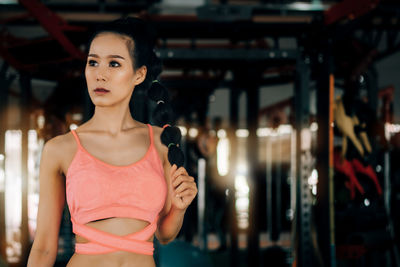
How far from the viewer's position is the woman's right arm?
2.95 feet

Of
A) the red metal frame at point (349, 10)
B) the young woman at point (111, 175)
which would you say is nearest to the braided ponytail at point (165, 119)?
the young woman at point (111, 175)

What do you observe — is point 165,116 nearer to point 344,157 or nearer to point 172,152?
point 172,152

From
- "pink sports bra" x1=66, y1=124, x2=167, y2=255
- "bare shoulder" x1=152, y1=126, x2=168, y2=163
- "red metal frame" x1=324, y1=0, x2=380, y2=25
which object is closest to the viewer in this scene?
"pink sports bra" x1=66, y1=124, x2=167, y2=255

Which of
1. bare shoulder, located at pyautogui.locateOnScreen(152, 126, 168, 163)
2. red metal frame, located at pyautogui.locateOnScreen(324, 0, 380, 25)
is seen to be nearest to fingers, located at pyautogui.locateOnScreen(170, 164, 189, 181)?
bare shoulder, located at pyautogui.locateOnScreen(152, 126, 168, 163)

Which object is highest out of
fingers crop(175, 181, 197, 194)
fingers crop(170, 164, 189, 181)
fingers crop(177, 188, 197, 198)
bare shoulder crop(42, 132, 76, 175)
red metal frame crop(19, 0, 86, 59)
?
red metal frame crop(19, 0, 86, 59)

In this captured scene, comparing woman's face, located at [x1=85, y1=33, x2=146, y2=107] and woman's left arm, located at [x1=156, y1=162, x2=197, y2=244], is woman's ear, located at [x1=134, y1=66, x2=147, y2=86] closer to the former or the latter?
woman's face, located at [x1=85, y1=33, x2=146, y2=107]

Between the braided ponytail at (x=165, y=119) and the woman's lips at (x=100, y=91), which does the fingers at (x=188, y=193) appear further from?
the woman's lips at (x=100, y=91)

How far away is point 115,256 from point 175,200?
0.17 metres

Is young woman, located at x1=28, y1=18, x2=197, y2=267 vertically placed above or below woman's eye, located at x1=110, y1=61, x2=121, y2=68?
below

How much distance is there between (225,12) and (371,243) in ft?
6.13

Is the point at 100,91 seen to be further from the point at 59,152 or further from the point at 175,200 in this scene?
the point at 175,200

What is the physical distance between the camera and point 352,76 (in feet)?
9.62

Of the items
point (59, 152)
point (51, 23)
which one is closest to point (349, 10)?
point (51, 23)

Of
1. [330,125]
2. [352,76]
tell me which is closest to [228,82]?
[352,76]
